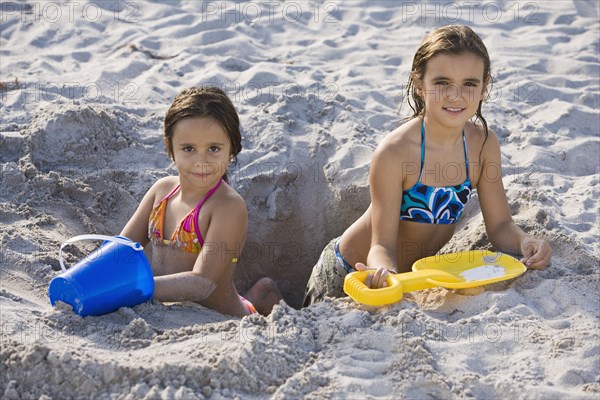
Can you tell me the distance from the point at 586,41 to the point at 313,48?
6.15 ft

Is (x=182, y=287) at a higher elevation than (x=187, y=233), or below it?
below

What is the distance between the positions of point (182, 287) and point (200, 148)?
0.54m

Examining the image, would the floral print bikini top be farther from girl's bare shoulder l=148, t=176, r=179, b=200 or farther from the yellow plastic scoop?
girl's bare shoulder l=148, t=176, r=179, b=200

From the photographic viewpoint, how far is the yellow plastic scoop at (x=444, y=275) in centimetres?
246

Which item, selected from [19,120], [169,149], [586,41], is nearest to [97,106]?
[19,120]

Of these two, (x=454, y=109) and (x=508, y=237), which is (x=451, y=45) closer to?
(x=454, y=109)

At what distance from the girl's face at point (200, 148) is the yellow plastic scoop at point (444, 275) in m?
0.70

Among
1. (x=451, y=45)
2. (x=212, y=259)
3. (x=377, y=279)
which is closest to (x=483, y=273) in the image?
(x=377, y=279)

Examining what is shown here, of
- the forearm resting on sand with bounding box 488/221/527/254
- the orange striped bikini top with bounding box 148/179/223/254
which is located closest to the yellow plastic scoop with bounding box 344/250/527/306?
the forearm resting on sand with bounding box 488/221/527/254

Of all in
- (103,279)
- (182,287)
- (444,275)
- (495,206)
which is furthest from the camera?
(495,206)

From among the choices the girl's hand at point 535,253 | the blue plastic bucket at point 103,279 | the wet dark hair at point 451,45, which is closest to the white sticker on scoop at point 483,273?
the girl's hand at point 535,253

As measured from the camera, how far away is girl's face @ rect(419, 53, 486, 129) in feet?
8.83

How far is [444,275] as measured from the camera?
2576 millimetres

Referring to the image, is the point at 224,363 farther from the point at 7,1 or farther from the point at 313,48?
the point at 7,1
